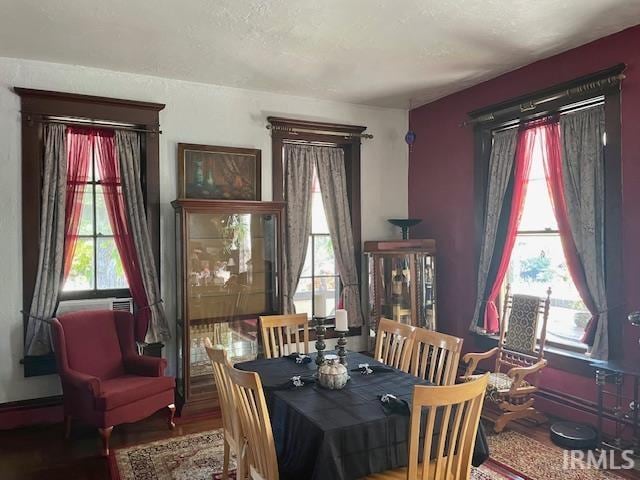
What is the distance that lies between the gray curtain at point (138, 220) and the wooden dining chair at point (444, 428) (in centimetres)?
275

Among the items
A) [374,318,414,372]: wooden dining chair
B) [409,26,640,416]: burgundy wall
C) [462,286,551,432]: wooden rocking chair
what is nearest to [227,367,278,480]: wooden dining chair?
Result: [374,318,414,372]: wooden dining chair

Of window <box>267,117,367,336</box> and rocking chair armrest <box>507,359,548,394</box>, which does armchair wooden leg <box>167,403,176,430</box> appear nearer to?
window <box>267,117,367,336</box>

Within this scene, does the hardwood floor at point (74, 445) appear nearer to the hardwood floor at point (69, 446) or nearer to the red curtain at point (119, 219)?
the hardwood floor at point (69, 446)

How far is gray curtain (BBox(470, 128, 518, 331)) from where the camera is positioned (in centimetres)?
445

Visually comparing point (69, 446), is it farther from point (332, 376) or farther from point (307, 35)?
point (307, 35)

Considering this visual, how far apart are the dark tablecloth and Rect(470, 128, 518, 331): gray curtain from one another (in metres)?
2.28

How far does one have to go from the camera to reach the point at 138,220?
434cm

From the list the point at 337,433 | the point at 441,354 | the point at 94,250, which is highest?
the point at 94,250

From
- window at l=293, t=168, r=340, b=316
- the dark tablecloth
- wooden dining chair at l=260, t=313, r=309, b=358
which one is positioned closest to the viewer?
the dark tablecloth

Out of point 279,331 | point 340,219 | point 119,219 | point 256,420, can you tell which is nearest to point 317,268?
point 340,219

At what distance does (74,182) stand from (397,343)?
2.91 m

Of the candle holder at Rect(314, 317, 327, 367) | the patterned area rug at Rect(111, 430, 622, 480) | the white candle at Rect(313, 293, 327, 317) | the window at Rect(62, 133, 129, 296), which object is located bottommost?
the patterned area rug at Rect(111, 430, 622, 480)

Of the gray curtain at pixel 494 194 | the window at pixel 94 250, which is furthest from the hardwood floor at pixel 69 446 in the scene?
the gray curtain at pixel 494 194

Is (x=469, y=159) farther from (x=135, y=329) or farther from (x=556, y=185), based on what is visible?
(x=135, y=329)
